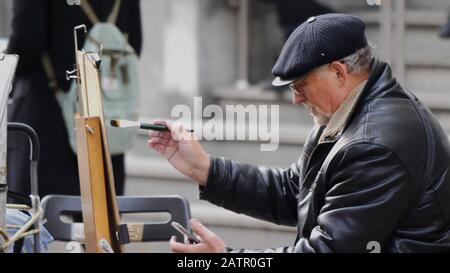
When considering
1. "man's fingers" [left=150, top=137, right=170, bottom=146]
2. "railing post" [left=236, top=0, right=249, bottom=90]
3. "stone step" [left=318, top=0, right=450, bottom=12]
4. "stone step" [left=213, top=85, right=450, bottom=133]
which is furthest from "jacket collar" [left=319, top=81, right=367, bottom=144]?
"railing post" [left=236, top=0, right=249, bottom=90]

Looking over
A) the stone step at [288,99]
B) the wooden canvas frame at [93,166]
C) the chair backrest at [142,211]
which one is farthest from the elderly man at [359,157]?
the stone step at [288,99]

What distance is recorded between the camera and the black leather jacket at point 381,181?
285 cm

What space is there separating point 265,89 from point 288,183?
2898mm

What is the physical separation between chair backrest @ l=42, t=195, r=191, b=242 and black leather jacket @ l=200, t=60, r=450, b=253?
0.69 m

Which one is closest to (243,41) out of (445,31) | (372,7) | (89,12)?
(372,7)

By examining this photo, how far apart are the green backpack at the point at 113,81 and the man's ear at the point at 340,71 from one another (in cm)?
197

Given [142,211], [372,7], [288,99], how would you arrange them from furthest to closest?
[372,7] → [288,99] → [142,211]

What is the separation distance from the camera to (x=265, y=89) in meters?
6.46

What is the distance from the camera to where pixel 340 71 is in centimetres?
304

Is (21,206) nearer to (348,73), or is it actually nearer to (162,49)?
(348,73)

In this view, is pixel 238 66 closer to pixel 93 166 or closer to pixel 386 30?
pixel 386 30

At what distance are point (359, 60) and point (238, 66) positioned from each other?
382 cm

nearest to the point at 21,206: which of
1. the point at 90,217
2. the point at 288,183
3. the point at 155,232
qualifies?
the point at 90,217

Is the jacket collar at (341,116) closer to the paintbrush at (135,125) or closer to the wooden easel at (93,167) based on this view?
the paintbrush at (135,125)
